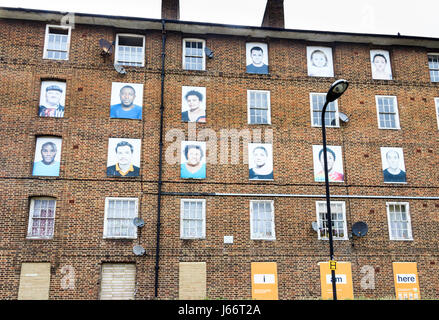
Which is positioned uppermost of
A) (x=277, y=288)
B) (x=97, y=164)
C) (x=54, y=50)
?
(x=54, y=50)

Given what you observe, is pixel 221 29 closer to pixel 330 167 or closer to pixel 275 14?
pixel 275 14

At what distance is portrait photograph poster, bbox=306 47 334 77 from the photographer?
19.8m

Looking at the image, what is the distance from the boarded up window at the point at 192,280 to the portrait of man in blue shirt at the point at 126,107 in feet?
22.7

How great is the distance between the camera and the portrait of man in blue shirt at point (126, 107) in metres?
17.9

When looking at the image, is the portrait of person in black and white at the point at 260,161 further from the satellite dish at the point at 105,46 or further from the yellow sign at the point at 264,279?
the satellite dish at the point at 105,46

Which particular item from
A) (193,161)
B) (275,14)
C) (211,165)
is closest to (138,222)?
(193,161)

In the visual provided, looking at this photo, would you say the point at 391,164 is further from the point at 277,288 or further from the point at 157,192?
the point at 157,192

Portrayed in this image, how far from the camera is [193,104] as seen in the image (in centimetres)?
1847

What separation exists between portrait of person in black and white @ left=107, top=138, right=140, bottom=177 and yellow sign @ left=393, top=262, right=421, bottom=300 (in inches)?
479

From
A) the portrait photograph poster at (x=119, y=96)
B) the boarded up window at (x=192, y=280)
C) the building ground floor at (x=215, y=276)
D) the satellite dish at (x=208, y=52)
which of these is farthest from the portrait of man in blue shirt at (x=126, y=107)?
the boarded up window at (x=192, y=280)

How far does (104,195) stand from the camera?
16.9 meters

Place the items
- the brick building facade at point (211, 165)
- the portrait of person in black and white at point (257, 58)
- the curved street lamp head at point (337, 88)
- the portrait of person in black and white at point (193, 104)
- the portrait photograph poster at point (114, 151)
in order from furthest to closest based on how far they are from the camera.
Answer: the portrait of person in black and white at point (257, 58) < the portrait of person in black and white at point (193, 104) < the portrait photograph poster at point (114, 151) < the brick building facade at point (211, 165) < the curved street lamp head at point (337, 88)

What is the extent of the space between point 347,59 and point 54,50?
14043 mm
